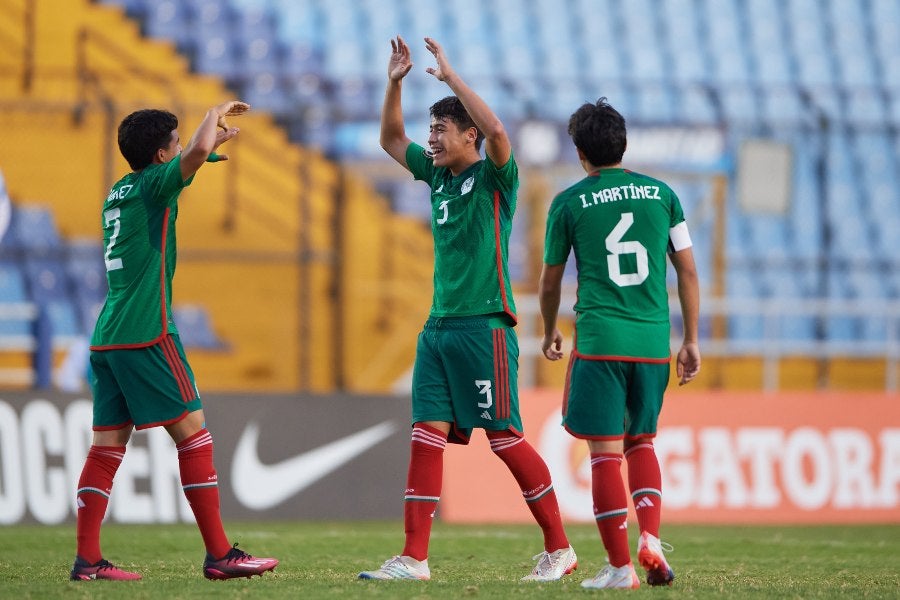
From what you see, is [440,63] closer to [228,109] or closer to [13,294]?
[228,109]

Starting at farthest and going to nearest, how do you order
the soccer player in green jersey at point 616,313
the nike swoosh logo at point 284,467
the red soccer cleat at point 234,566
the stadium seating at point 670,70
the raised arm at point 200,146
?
the stadium seating at point 670,70 < the nike swoosh logo at point 284,467 < the red soccer cleat at point 234,566 < the raised arm at point 200,146 < the soccer player in green jersey at point 616,313

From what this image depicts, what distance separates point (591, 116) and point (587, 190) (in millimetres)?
279

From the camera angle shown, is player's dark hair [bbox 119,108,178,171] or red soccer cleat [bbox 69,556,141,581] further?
player's dark hair [bbox 119,108,178,171]

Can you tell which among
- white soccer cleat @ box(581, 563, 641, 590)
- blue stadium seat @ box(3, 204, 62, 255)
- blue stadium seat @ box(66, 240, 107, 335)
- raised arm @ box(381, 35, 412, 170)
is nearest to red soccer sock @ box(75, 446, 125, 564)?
raised arm @ box(381, 35, 412, 170)

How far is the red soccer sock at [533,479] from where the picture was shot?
5695 millimetres

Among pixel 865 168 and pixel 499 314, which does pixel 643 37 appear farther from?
pixel 499 314

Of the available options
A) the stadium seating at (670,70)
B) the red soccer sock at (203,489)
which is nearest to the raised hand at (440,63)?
the red soccer sock at (203,489)

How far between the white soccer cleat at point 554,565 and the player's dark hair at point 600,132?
161 cm

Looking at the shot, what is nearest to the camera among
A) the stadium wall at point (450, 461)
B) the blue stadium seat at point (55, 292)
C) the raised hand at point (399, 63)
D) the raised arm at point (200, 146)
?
the raised arm at point (200, 146)

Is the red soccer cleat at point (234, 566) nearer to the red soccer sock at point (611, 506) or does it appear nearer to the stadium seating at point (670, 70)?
the red soccer sock at point (611, 506)

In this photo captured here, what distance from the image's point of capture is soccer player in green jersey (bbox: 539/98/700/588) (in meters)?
5.23

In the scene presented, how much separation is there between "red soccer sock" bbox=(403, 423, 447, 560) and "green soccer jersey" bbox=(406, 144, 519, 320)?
19.7 inches

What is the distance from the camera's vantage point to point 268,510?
9664 millimetres

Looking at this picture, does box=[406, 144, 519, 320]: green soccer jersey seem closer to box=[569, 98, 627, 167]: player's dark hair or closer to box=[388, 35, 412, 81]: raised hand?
box=[569, 98, 627, 167]: player's dark hair
